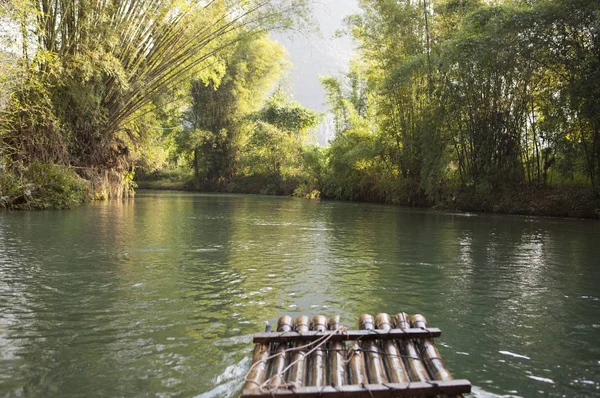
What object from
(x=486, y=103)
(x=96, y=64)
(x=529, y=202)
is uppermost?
(x=96, y=64)

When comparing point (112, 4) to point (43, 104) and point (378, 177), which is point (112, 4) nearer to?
point (43, 104)

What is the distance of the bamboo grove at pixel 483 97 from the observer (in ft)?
44.5

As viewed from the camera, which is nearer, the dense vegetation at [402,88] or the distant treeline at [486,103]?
the dense vegetation at [402,88]

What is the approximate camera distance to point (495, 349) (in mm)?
3463

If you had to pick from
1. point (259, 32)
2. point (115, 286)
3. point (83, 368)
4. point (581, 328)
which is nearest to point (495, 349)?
point (581, 328)

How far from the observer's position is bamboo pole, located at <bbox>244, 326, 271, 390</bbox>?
2402 mm

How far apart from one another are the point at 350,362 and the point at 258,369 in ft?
1.77

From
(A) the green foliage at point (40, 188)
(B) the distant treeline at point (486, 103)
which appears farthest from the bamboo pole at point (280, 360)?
(B) the distant treeline at point (486, 103)

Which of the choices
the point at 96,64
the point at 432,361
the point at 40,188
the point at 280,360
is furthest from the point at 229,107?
the point at 432,361

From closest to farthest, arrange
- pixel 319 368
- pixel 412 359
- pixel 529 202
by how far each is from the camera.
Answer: pixel 319 368 → pixel 412 359 → pixel 529 202

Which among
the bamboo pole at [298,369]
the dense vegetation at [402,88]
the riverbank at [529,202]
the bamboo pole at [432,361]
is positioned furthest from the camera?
the riverbank at [529,202]

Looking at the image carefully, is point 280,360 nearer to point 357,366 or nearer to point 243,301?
point 357,366

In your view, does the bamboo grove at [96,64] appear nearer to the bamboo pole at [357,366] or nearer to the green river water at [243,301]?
the green river water at [243,301]

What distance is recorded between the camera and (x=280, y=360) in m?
2.74
